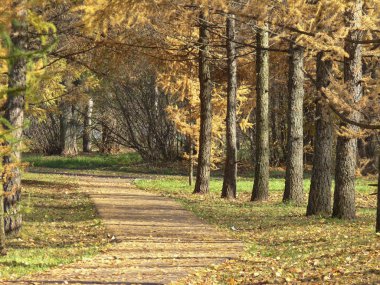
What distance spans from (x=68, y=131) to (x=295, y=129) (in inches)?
1067

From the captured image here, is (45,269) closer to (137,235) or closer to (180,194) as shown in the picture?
(137,235)

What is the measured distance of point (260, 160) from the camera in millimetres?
23578

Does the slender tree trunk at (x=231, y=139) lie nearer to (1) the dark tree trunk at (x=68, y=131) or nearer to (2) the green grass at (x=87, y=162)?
(2) the green grass at (x=87, y=162)

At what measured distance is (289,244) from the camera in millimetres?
14609

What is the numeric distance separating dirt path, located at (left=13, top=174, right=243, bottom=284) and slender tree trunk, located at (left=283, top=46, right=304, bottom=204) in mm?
3231

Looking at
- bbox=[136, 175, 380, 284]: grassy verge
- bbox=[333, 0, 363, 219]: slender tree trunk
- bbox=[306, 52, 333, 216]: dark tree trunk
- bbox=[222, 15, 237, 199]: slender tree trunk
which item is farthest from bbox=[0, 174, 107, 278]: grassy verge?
bbox=[333, 0, 363, 219]: slender tree trunk

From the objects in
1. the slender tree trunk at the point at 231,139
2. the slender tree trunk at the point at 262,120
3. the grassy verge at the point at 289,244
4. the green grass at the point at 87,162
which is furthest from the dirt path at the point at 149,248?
the green grass at the point at 87,162

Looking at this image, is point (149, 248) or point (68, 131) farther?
point (68, 131)

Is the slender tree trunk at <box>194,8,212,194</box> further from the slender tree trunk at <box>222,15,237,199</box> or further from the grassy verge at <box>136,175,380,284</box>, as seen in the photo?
the slender tree trunk at <box>222,15,237,199</box>

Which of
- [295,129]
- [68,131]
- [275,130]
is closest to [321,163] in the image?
[295,129]

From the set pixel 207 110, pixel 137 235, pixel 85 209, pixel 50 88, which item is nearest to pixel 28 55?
pixel 137 235

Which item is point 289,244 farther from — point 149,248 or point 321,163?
point 321,163

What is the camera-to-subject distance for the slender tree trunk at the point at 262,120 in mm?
23109

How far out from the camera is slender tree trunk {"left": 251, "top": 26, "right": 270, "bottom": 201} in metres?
23.1
